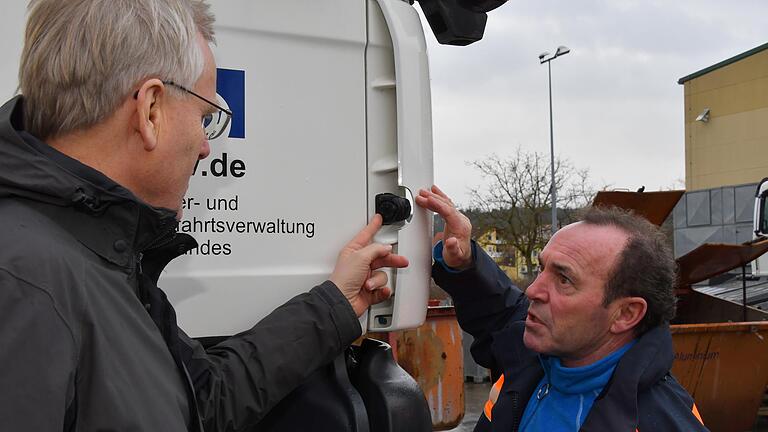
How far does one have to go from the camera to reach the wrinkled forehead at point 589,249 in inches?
89.2

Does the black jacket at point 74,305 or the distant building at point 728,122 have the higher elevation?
the distant building at point 728,122

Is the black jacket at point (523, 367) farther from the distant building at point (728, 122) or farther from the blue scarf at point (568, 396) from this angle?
the distant building at point (728, 122)

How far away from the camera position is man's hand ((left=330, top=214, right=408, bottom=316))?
2.25 metres

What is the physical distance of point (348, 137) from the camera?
2.37m

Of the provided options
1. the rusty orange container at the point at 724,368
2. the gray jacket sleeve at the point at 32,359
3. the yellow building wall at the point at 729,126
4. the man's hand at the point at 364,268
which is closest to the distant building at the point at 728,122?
the yellow building wall at the point at 729,126

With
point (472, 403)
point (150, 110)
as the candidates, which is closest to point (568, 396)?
point (150, 110)

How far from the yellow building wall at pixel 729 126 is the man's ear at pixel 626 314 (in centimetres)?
3120

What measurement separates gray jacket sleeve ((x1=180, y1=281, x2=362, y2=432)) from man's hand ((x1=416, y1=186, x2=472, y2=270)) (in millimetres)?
472

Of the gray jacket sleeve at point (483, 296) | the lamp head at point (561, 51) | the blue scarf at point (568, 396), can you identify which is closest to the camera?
the blue scarf at point (568, 396)

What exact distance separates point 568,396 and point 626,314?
0.29 meters

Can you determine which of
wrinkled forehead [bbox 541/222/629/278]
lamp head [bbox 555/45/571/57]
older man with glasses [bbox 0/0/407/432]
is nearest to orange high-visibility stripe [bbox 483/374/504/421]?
wrinkled forehead [bbox 541/222/629/278]

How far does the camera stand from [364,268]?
2254 mm

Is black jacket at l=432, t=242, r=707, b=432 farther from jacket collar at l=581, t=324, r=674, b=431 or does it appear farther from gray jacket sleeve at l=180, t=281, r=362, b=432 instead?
gray jacket sleeve at l=180, t=281, r=362, b=432

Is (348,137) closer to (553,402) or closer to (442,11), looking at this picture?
(442,11)
